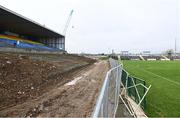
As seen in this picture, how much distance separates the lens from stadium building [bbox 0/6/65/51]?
4953 centimetres

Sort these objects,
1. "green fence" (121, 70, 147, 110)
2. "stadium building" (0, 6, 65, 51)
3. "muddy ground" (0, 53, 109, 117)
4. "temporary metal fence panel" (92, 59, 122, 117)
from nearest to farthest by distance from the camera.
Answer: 1. "temporary metal fence panel" (92, 59, 122, 117)
2. "muddy ground" (0, 53, 109, 117)
3. "green fence" (121, 70, 147, 110)
4. "stadium building" (0, 6, 65, 51)

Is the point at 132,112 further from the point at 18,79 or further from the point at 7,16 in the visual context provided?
the point at 7,16

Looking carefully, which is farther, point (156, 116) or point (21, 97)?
point (21, 97)

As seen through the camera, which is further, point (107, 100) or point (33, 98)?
point (33, 98)

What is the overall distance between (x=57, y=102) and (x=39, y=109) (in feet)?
6.08

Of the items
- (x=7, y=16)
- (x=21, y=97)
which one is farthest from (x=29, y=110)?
(x=7, y=16)

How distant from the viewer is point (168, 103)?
52.1 ft

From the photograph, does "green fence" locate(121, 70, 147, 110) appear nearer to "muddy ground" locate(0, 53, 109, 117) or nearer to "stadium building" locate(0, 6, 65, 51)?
"muddy ground" locate(0, 53, 109, 117)

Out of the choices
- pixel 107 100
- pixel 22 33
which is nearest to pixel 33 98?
pixel 107 100

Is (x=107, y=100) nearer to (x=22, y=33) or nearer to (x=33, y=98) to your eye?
(x=33, y=98)

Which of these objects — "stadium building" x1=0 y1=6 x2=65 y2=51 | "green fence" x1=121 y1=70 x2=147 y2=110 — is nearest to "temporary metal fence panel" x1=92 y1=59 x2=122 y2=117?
"green fence" x1=121 y1=70 x2=147 y2=110

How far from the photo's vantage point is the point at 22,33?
79.1 metres

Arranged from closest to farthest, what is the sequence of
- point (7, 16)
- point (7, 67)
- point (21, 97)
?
point (21, 97) → point (7, 67) → point (7, 16)

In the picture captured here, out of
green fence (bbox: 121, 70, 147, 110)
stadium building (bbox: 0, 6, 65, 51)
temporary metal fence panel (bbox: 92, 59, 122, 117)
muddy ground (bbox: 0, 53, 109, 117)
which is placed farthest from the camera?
stadium building (bbox: 0, 6, 65, 51)
